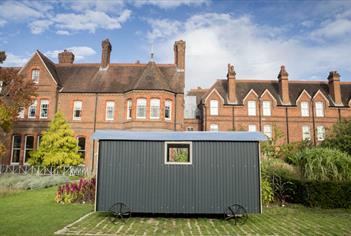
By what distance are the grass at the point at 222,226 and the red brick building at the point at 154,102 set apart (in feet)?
55.9

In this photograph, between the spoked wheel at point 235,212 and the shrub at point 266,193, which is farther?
the shrub at point 266,193

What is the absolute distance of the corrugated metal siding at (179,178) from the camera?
35.0 ft

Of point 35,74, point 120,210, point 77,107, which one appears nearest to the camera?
point 120,210

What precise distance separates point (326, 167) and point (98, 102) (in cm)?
2242

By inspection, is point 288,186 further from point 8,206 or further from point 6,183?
point 6,183

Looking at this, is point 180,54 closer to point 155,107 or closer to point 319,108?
point 155,107

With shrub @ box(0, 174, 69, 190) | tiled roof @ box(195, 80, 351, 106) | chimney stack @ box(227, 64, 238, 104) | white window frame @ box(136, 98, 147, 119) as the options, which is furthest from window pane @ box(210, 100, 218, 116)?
shrub @ box(0, 174, 69, 190)

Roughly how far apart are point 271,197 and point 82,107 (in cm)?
2192

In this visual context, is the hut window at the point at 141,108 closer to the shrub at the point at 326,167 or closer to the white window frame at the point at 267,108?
the white window frame at the point at 267,108

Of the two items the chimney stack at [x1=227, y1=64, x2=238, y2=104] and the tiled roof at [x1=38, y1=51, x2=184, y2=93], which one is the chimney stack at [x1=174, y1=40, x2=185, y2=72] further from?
the chimney stack at [x1=227, y1=64, x2=238, y2=104]

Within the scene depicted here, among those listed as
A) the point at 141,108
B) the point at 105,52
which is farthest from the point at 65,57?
the point at 141,108

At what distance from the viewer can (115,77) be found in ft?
103

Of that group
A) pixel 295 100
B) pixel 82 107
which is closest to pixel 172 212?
pixel 82 107

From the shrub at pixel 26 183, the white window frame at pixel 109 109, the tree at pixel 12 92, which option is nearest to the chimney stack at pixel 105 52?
the white window frame at pixel 109 109
